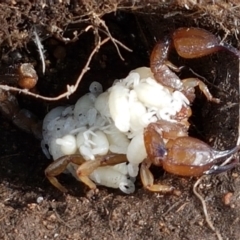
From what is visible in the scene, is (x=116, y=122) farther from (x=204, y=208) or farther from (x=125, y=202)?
(x=204, y=208)

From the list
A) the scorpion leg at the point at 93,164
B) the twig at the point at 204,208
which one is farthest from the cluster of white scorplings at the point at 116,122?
the twig at the point at 204,208

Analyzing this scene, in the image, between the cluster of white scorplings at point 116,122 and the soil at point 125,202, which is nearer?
the soil at point 125,202

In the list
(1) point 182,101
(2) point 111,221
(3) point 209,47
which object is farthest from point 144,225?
(3) point 209,47

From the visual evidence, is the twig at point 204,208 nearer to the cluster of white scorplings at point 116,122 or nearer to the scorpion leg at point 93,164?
the cluster of white scorplings at point 116,122

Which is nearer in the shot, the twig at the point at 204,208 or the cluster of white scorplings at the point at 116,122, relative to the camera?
the twig at the point at 204,208

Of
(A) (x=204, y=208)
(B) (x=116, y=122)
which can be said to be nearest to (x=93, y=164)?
(B) (x=116, y=122)

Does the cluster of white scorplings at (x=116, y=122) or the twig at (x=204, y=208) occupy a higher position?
the cluster of white scorplings at (x=116, y=122)

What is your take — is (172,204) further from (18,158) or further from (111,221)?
(18,158)
